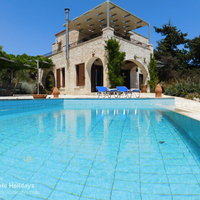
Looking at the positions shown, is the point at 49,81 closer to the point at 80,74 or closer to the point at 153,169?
the point at 80,74

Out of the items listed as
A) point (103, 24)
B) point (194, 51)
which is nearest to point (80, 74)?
point (103, 24)

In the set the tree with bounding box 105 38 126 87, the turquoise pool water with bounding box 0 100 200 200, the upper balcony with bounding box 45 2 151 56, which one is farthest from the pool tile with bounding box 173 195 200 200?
the upper balcony with bounding box 45 2 151 56

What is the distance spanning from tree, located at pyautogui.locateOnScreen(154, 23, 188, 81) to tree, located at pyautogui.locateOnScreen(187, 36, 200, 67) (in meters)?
0.68

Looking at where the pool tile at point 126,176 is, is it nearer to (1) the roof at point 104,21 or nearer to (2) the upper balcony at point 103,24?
(2) the upper balcony at point 103,24

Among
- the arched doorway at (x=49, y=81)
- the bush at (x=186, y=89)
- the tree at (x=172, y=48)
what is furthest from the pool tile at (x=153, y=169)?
the tree at (x=172, y=48)

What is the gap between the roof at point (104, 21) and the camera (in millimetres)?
13627

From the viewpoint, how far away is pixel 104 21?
1591cm

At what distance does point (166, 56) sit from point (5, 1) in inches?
661

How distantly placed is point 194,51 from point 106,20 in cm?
1241

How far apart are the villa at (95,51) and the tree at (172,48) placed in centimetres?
423

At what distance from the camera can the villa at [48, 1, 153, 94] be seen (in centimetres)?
1327

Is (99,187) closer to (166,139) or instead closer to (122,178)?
(122,178)

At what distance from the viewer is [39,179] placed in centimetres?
146

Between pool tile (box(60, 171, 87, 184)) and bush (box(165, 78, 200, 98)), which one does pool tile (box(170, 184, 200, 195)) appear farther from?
bush (box(165, 78, 200, 98))
